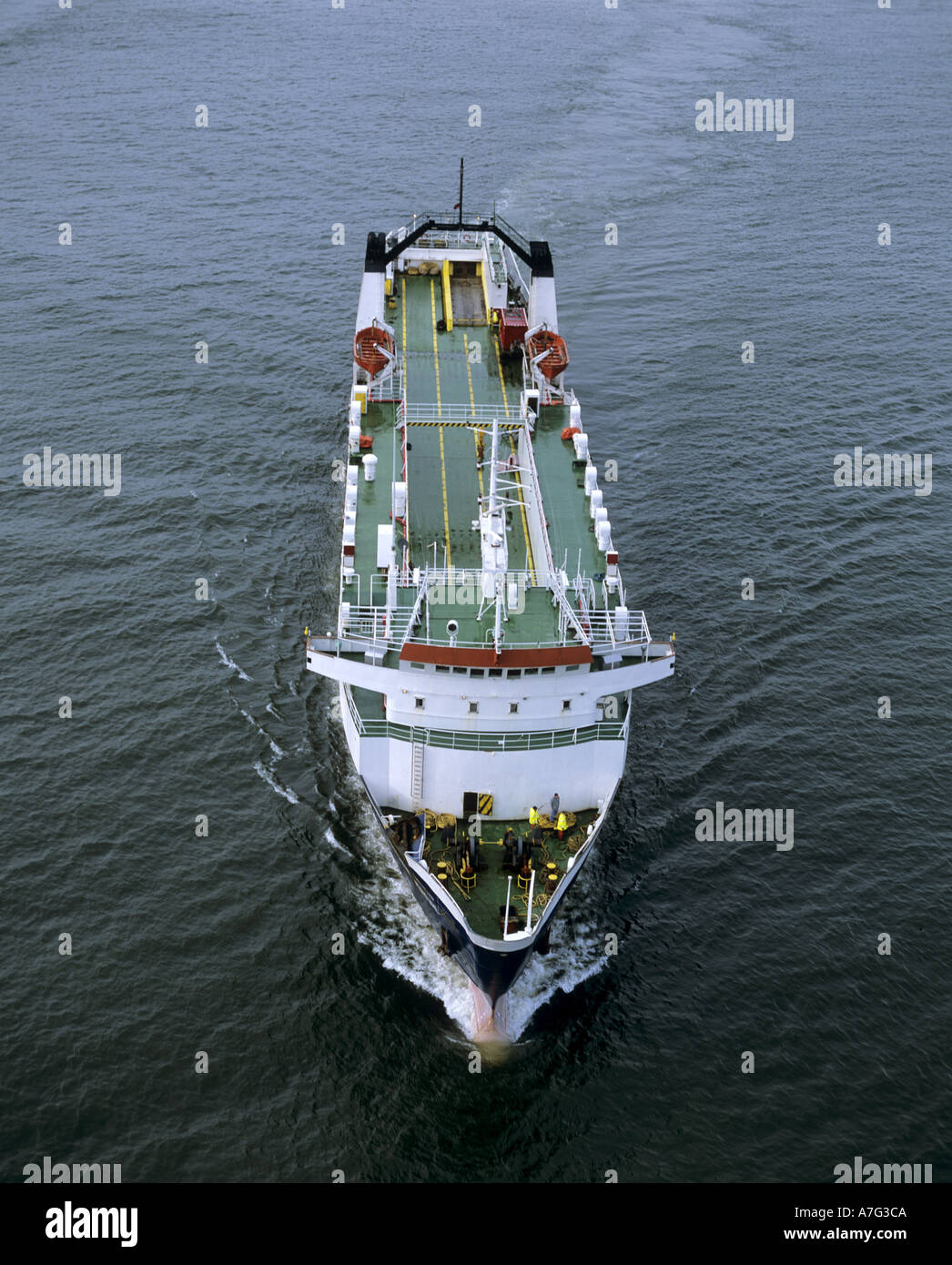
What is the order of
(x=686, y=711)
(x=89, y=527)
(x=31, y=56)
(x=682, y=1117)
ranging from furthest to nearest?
1. (x=31, y=56)
2. (x=89, y=527)
3. (x=686, y=711)
4. (x=682, y=1117)

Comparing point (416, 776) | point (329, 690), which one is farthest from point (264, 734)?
point (416, 776)

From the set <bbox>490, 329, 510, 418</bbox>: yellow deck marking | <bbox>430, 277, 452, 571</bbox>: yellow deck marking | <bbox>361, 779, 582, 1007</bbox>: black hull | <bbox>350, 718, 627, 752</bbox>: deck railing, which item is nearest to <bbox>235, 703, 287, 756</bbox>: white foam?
<bbox>350, 718, 627, 752</bbox>: deck railing

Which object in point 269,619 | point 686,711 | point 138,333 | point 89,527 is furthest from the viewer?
point 138,333

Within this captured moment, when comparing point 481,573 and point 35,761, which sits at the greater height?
point 481,573

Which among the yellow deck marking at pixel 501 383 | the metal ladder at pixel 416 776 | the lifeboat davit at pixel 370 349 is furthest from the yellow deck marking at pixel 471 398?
the metal ladder at pixel 416 776

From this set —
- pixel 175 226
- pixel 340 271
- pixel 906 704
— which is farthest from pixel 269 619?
pixel 175 226

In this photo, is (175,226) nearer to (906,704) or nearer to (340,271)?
(340,271)

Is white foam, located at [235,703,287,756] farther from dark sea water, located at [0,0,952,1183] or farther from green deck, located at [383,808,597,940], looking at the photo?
green deck, located at [383,808,597,940]
